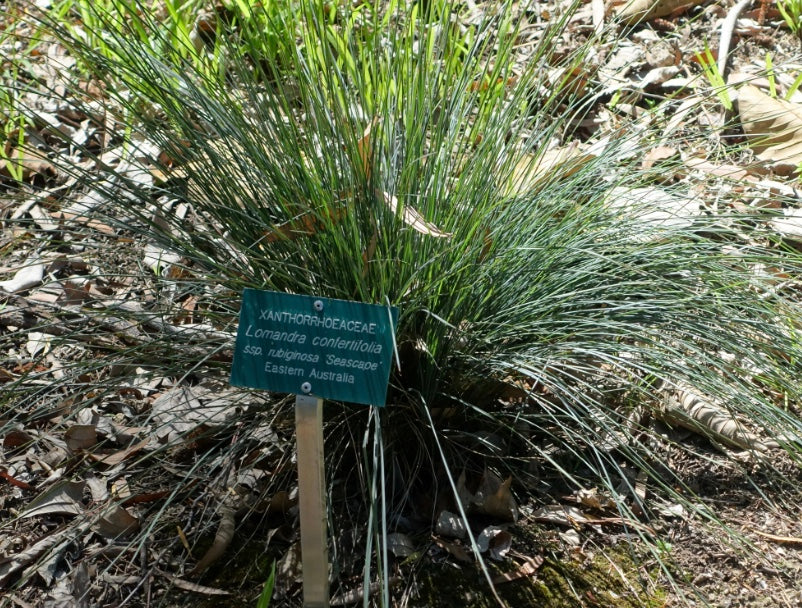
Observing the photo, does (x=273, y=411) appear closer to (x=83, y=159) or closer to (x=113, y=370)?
(x=113, y=370)

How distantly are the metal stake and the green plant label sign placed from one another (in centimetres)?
4

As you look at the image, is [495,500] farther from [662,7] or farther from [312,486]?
[662,7]

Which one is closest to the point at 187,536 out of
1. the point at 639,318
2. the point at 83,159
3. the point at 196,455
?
the point at 196,455

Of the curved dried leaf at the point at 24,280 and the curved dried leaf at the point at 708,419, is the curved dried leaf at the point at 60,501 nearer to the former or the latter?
the curved dried leaf at the point at 24,280

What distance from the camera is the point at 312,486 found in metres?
1.58

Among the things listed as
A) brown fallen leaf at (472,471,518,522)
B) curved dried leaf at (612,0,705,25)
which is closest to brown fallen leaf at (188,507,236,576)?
brown fallen leaf at (472,471,518,522)

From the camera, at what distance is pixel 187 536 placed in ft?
6.82

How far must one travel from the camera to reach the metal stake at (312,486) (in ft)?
5.16

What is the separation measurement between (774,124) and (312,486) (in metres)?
2.30

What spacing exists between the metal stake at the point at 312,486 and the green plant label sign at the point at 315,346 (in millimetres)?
38

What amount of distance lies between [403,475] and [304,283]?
52 cm

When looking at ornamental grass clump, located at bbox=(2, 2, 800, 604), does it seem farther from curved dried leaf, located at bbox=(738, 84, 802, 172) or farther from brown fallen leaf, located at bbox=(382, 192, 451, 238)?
curved dried leaf, located at bbox=(738, 84, 802, 172)

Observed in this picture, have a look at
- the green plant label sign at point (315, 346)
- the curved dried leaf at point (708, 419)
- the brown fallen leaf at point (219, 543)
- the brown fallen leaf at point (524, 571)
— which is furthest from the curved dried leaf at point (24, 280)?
the curved dried leaf at point (708, 419)

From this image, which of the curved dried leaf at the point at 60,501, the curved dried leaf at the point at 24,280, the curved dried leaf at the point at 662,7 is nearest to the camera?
the curved dried leaf at the point at 60,501
